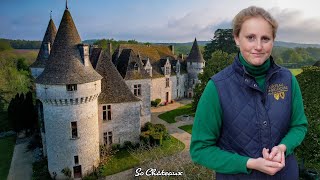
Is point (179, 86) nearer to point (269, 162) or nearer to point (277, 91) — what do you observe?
point (277, 91)

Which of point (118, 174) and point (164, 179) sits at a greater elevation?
point (164, 179)

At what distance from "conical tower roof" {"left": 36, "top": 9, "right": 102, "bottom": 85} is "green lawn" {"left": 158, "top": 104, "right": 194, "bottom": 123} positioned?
1687 cm

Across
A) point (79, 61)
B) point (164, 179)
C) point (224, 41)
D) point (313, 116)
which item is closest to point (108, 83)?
point (79, 61)

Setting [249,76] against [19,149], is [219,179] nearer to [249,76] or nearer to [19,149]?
[249,76]

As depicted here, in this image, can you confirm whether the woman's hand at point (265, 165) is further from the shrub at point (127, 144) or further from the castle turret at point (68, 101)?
the shrub at point (127, 144)

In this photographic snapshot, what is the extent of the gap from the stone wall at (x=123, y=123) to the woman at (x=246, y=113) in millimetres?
22338

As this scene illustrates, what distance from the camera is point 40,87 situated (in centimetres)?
1966

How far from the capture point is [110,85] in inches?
994

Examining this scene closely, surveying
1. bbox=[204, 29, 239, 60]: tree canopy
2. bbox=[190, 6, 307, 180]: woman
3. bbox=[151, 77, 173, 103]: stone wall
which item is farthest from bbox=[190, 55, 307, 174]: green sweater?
bbox=[204, 29, 239, 60]: tree canopy

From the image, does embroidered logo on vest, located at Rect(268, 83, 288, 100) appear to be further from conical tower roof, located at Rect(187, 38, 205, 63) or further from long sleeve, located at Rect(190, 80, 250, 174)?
conical tower roof, located at Rect(187, 38, 205, 63)

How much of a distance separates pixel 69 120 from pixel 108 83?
6139 mm

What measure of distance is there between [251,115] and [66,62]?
1844 cm

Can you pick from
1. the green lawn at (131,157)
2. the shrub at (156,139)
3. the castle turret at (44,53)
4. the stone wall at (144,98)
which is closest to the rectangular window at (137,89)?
the stone wall at (144,98)

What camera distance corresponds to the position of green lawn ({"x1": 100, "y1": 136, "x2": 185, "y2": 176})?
21.8 meters
